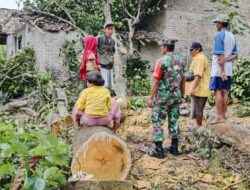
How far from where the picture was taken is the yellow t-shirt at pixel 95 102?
7.13 meters

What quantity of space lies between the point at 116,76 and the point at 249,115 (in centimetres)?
415

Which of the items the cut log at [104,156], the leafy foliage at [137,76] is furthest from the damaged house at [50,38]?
the cut log at [104,156]

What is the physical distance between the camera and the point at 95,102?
7129mm

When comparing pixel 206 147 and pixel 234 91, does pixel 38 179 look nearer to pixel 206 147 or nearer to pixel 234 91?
pixel 206 147

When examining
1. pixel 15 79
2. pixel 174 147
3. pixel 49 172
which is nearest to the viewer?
pixel 49 172

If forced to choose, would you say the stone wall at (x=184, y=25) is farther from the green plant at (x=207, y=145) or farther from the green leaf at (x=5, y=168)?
the green leaf at (x=5, y=168)

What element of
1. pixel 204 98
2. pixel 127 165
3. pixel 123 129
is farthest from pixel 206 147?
pixel 123 129

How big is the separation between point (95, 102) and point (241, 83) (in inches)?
287

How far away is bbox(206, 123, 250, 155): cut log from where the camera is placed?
728cm

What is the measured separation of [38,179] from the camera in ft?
11.3

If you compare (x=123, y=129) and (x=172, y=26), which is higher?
(x=172, y=26)

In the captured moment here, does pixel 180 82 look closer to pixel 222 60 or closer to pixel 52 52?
pixel 222 60

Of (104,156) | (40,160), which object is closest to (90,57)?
(104,156)

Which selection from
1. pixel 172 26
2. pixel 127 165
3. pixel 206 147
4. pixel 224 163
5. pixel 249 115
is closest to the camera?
pixel 127 165
